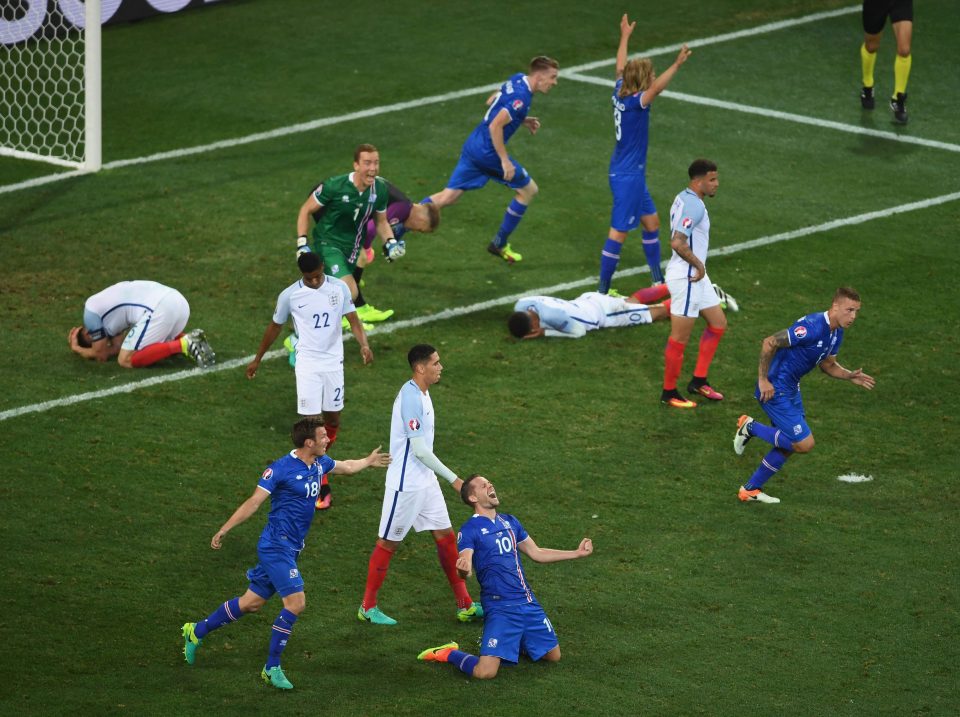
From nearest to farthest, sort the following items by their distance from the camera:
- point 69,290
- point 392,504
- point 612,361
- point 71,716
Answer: point 71,716
point 392,504
point 612,361
point 69,290

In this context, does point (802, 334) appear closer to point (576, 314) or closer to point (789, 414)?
point (789, 414)

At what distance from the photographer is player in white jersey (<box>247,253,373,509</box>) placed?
12.0 meters

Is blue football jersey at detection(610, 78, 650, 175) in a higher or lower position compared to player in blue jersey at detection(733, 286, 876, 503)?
higher

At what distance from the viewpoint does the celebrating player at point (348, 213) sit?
547 inches

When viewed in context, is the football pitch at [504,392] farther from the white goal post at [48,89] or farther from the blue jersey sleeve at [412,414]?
the blue jersey sleeve at [412,414]

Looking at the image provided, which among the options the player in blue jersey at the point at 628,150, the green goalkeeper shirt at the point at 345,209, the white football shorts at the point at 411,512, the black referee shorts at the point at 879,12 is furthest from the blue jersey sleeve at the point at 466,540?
the black referee shorts at the point at 879,12

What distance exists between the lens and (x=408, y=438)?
10.5 meters

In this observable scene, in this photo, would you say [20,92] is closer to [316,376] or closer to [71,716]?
[316,376]

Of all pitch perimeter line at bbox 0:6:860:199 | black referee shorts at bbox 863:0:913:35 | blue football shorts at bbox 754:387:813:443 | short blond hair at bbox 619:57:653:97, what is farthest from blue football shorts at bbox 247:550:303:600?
black referee shorts at bbox 863:0:913:35

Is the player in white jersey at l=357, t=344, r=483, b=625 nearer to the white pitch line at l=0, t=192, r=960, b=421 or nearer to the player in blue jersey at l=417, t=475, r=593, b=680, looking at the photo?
the player in blue jersey at l=417, t=475, r=593, b=680

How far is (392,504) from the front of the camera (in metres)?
10.5

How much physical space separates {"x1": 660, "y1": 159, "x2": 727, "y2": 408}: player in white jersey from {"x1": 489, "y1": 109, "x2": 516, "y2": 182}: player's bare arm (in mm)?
3179

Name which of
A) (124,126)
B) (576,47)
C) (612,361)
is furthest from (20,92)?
(612,361)

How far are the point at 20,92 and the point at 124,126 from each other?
5.46 feet
